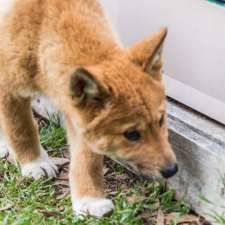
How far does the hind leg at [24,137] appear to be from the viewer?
5.76 metres

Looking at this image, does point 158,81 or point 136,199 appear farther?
point 136,199

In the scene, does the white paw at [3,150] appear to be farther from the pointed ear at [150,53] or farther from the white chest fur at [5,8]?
the pointed ear at [150,53]

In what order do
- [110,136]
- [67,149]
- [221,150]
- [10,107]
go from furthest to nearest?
[67,149] → [10,107] → [221,150] → [110,136]

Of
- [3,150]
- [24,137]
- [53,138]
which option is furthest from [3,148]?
[24,137]

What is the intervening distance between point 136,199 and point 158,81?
0.96 m

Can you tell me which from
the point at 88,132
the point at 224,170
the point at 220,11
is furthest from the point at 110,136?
the point at 220,11

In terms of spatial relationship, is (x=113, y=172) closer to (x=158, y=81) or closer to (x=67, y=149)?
(x=67, y=149)

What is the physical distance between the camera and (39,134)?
6465mm

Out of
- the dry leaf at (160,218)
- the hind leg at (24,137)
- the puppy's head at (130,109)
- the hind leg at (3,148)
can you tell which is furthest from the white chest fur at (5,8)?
the dry leaf at (160,218)

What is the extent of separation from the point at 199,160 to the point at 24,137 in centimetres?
125

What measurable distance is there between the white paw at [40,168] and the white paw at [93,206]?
48 cm

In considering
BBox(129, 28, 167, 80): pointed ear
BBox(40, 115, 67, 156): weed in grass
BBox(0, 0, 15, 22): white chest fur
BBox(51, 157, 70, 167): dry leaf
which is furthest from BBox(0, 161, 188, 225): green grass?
BBox(0, 0, 15, 22): white chest fur

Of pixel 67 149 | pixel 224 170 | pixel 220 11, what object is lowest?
pixel 67 149

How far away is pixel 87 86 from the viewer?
4.80 metres
